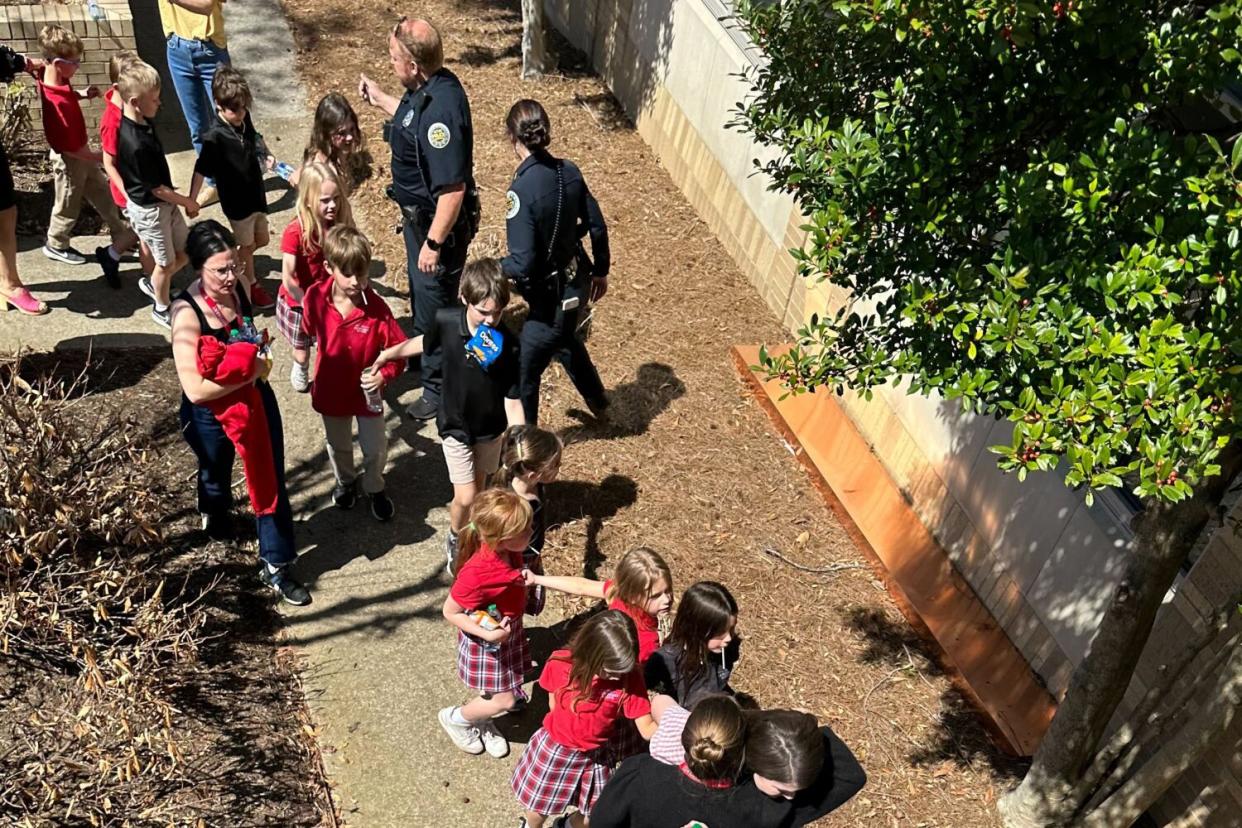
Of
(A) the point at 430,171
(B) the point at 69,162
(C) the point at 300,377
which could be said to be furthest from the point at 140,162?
(A) the point at 430,171

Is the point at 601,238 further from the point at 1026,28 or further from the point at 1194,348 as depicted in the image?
the point at 1194,348

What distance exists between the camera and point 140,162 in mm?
6816

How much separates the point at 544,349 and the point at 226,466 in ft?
6.14

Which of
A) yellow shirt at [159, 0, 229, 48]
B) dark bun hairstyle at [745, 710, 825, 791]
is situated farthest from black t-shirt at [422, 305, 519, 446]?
yellow shirt at [159, 0, 229, 48]

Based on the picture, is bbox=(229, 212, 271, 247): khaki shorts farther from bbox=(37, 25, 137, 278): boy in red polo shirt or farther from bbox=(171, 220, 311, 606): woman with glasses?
bbox=(171, 220, 311, 606): woman with glasses

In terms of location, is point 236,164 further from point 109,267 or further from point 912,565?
point 912,565

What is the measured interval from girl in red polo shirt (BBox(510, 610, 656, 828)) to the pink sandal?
489cm

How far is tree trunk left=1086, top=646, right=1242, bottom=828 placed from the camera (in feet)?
14.7

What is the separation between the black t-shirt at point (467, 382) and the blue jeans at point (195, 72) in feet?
12.7

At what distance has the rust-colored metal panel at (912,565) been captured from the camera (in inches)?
230

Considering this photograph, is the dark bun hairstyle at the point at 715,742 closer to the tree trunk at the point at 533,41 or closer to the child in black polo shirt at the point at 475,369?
the child in black polo shirt at the point at 475,369

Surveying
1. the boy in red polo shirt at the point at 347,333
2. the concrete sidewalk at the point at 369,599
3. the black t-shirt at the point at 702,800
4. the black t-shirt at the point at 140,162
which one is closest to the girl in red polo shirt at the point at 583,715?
the black t-shirt at the point at 702,800

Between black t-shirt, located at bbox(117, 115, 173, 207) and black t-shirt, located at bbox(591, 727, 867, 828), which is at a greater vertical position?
black t-shirt, located at bbox(117, 115, 173, 207)

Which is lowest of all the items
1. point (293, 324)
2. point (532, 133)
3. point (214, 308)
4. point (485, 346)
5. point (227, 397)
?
point (293, 324)
